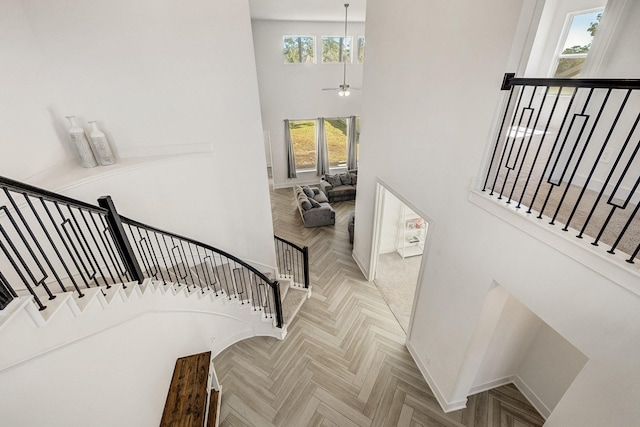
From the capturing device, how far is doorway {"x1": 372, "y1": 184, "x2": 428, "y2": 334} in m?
5.48

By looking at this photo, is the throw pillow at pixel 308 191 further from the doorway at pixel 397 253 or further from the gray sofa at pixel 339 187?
the doorway at pixel 397 253

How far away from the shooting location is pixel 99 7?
340 cm

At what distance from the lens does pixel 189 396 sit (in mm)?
2967

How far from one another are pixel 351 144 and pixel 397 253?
17.5 ft

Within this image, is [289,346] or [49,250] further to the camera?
[289,346]

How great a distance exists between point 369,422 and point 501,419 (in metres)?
1.75

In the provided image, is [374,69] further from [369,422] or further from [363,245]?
[369,422]

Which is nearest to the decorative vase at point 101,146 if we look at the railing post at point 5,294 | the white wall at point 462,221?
the railing post at point 5,294

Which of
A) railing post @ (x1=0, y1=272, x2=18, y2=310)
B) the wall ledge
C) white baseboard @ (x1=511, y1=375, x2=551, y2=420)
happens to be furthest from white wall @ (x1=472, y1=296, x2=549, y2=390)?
the wall ledge

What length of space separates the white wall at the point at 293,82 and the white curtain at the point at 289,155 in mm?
136

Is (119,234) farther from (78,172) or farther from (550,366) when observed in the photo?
(550,366)

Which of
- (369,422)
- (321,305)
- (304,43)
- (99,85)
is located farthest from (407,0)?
(304,43)

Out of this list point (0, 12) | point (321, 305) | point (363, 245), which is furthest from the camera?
point (363, 245)

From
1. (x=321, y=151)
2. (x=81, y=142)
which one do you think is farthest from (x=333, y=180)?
(x=81, y=142)
